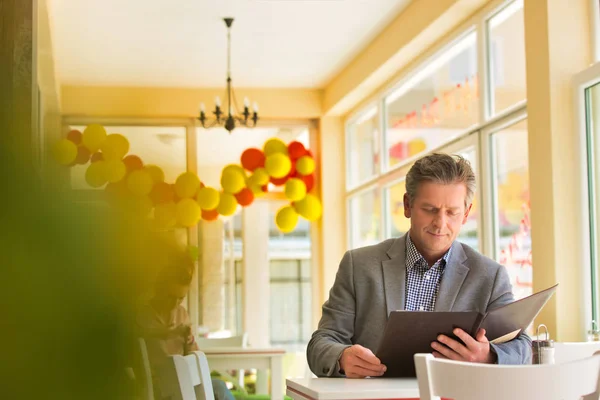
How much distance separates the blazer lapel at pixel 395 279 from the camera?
7.30 feet

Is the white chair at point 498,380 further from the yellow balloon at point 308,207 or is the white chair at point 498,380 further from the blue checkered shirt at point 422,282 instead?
the yellow balloon at point 308,207

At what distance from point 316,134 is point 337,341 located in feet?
21.9

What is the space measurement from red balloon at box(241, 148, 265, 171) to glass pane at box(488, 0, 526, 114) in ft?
8.82

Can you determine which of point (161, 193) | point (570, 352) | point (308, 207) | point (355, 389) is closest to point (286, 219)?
point (308, 207)

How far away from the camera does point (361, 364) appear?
1.98 m

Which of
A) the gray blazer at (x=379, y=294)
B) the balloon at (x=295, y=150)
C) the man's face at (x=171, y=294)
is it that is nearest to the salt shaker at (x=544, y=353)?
the gray blazer at (x=379, y=294)

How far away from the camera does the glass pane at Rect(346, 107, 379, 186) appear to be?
7969 millimetres

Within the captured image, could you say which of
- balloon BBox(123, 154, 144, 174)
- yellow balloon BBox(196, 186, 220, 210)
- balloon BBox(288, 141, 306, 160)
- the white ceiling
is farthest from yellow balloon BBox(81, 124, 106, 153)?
balloon BBox(288, 141, 306, 160)

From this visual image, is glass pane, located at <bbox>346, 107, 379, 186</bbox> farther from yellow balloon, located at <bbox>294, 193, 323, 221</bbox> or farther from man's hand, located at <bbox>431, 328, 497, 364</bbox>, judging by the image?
man's hand, located at <bbox>431, 328, 497, 364</bbox>

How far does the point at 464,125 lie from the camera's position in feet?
18.9

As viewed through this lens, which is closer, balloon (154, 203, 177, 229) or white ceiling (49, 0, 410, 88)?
balloon (154, 203, 177, 229)

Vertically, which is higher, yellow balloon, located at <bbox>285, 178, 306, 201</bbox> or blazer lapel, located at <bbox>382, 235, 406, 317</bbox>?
yellow balloon, located at <bbox>285, 178, 306, 201</bbox>

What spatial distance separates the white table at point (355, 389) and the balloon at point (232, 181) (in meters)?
5.36

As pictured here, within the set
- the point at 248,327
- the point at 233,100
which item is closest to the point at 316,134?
the point at 233,100
